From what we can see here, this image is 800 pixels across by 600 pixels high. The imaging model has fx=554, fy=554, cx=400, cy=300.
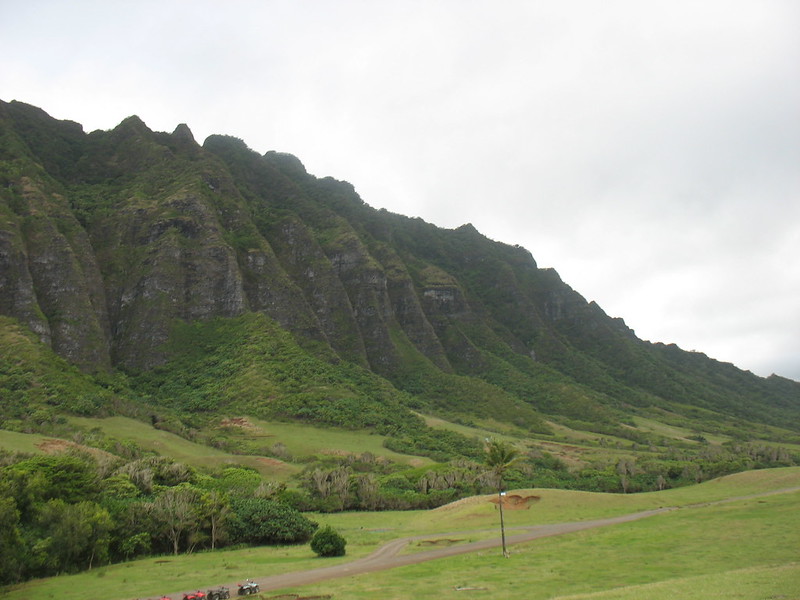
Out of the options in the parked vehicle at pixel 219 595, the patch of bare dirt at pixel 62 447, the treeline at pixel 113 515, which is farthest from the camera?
the patch of bare dirt at pixel 62 447

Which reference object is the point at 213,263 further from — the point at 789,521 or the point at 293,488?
the point at 789,521

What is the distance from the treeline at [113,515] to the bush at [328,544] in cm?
1213

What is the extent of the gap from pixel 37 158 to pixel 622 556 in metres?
221

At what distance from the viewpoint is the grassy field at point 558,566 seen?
2839cm

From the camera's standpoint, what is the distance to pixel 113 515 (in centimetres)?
4825

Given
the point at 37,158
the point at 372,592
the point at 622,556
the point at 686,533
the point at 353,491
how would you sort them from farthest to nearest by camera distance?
the point at 37,158 → the point at 353,491 → the point at 686,533 → the point at 622,556 → the point at 372,592

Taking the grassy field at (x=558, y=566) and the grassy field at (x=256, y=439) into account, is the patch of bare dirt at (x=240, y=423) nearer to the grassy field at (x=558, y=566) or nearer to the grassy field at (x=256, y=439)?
the grassy field at (x=256, y=439)

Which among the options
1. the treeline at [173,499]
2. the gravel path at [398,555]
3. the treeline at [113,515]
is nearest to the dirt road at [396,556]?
the gravel path at [398,555]

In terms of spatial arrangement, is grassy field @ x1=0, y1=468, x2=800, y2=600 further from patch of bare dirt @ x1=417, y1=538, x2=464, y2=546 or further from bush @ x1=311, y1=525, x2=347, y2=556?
patch of bare dirt @ x1=417, y1=538, x2=464, y2=546

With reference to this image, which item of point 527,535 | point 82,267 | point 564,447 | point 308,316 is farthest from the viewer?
point 308,316

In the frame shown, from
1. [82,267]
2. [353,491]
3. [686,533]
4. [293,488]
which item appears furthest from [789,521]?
[82,267]

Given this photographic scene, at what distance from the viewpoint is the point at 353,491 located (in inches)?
3206

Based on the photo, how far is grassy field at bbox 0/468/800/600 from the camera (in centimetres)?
2839

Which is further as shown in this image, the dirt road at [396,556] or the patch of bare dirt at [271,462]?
the patch of bare dirt at [271,462]
